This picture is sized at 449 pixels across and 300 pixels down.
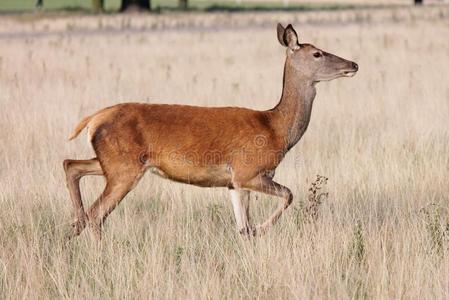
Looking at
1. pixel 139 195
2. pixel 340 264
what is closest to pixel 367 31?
pixel 139 195

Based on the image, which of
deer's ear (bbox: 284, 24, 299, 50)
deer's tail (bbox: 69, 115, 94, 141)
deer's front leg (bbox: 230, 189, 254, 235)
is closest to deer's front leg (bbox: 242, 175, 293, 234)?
deer's front leg (bbox: 230, 189, 254, 235)

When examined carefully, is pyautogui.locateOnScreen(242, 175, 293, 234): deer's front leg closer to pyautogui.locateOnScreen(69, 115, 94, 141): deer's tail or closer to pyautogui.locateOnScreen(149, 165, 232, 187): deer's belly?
pyautogui.locateOnScreen(149, 165, 232, 187): deer's belly

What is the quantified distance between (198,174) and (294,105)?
3.02 ft

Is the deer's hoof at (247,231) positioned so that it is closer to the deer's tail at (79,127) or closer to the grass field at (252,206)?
the grass field at (252,206)

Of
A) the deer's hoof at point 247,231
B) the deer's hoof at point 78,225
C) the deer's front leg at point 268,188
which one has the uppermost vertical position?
the deer's front leg at point 268,188

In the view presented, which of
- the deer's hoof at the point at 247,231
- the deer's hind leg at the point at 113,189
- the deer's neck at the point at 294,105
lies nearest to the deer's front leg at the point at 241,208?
the deer's hoof at the point at 247,231

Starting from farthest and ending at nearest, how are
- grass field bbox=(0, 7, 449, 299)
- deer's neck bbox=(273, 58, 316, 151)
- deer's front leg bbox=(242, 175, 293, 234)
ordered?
deer's neck bbox=(273, 58, 316, 151) < deer's front leg bbox=(242, 175, 293, 234) < grass field bbox=(0, 7, 449, 299)

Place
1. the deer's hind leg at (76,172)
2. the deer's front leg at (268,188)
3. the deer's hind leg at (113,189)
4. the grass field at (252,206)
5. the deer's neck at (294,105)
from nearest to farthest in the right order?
the grass field at (252,206) → the deer's hind leg at (113,189) → the deer's front leg at (268,188) → the deer's hind leg at (76,172) → the deer's neck at (294,105)

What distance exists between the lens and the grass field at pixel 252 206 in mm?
5629

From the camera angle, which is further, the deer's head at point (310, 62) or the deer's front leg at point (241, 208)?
the deer's head at point (310, 62)

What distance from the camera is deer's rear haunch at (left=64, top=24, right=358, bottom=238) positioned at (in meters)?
6.59

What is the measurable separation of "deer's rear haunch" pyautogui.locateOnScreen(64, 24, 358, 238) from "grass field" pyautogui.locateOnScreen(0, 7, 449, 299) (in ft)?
0.80

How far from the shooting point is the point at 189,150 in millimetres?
6688

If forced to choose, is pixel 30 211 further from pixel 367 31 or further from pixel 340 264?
pixel 367 31
